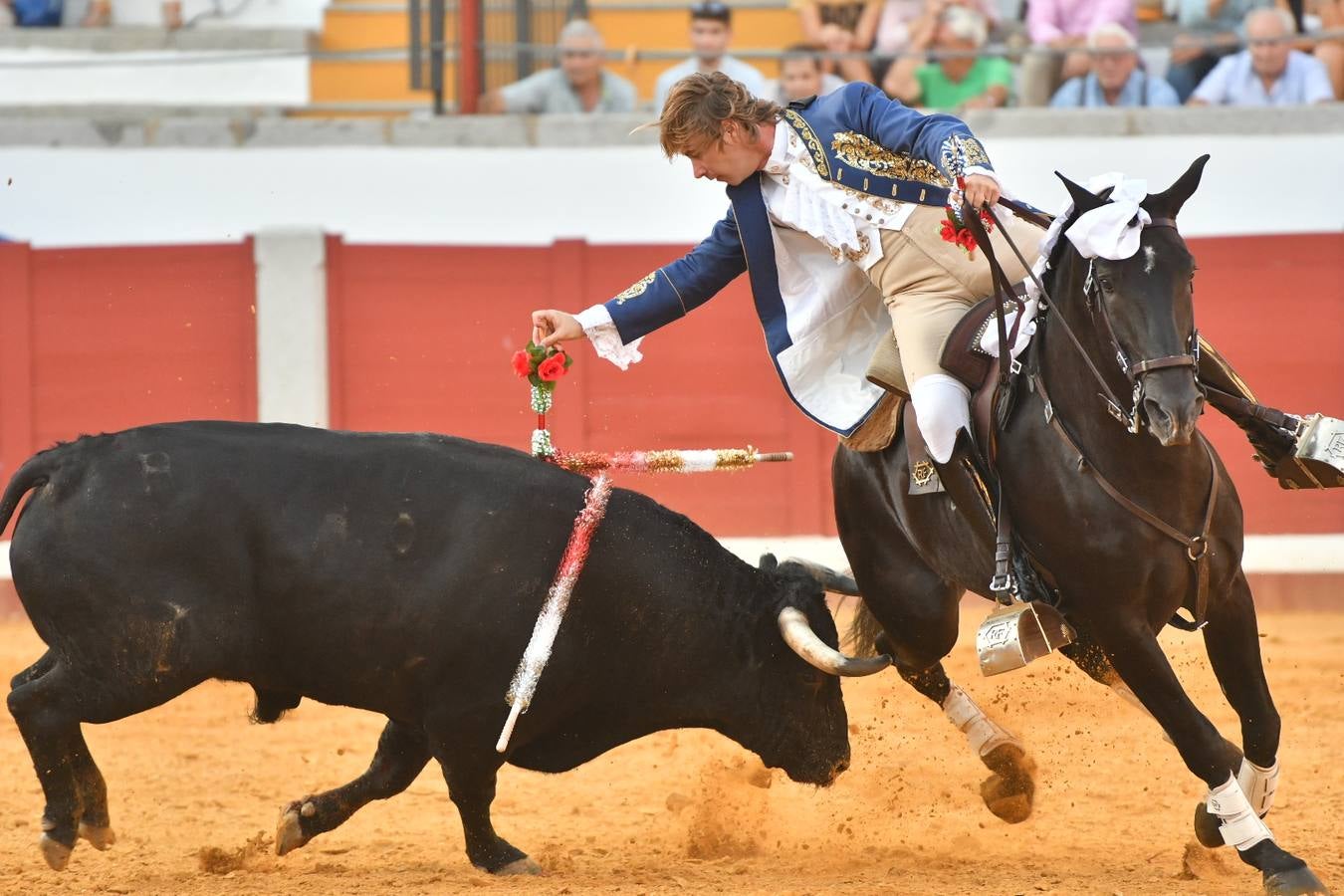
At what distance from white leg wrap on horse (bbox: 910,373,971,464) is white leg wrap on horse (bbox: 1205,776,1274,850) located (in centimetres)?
89

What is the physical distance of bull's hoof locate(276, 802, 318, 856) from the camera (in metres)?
4.28

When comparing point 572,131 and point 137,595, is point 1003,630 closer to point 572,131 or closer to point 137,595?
point 137,595

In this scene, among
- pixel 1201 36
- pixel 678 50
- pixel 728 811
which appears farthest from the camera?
pixel 678 50

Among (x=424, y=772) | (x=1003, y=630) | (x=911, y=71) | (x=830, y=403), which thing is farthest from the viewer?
(x=911, y=71)

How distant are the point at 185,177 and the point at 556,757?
5.31 meters

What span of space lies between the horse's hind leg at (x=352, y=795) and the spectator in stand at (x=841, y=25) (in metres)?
5.48

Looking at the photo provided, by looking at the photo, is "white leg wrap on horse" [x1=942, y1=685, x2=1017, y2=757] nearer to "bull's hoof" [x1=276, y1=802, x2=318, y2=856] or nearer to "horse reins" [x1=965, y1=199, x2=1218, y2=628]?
"horse reins" [x1=965, y1=199, x2=1218, y2=628]

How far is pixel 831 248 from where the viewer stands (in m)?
4.12

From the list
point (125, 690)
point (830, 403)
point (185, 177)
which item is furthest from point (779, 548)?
point (125, 690)

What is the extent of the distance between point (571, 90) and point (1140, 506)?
19.1ft

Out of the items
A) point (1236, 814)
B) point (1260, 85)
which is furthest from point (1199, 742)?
point (1260, 85)

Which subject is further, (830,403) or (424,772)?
(424,772)

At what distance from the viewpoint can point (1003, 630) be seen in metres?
3.79

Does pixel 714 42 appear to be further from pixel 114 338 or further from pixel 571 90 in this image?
pixel 114 338
